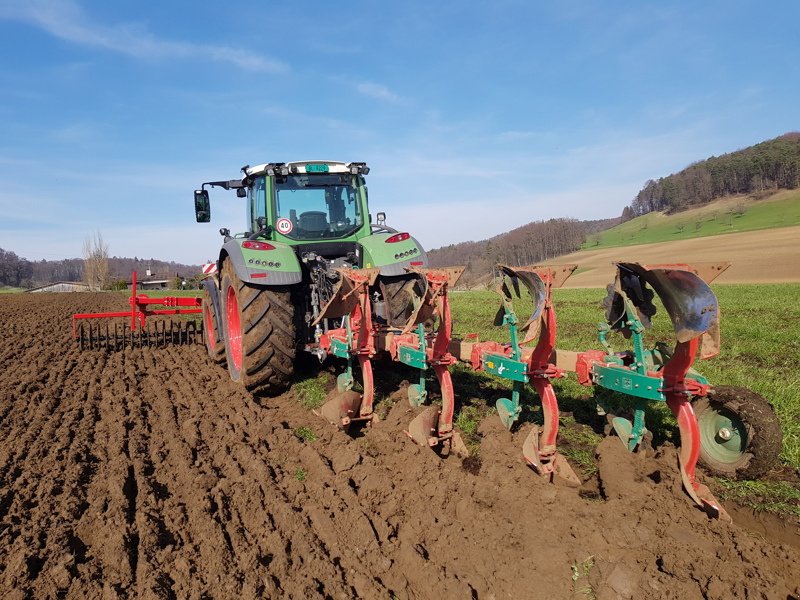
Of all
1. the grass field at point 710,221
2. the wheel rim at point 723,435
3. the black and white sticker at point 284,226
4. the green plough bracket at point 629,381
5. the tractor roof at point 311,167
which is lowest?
the wheel rim at point 723,435

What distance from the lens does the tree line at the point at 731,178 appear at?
72.4 meters

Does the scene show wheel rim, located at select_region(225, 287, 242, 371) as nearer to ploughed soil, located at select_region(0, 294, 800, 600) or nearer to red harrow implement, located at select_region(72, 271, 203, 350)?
ploughed soil, located at select_region(0, 294, 800, 600)

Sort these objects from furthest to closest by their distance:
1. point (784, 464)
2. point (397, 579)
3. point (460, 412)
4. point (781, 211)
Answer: point (781, 211) → point (460, 412) → point (784, 464) → point (397, 579)

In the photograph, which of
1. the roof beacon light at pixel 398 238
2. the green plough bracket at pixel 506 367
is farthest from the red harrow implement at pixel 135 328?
the green plough bracket at pixel 506 367

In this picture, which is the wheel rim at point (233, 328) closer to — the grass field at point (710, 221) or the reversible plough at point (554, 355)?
the reversible plough at point (554, 355)

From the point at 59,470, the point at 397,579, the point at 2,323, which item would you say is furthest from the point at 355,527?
the point at 2,323

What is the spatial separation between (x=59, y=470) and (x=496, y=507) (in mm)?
2855

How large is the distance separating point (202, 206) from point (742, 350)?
6.83 meters

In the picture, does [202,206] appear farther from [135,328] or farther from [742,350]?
[742,350]

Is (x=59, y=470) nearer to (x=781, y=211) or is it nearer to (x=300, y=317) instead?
(x=300, y=317)

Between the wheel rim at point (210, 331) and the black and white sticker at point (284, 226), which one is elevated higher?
the black and white sticker at point (284, 226)

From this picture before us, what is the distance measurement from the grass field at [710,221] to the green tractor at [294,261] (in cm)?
5279

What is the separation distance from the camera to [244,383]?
5531mm

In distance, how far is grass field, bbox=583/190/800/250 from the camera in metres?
53.5
